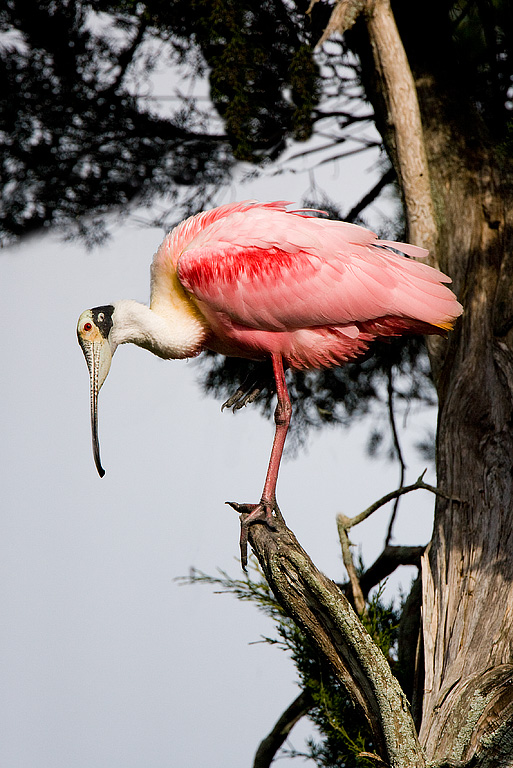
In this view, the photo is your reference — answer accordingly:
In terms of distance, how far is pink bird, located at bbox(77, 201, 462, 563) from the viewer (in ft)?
10.00

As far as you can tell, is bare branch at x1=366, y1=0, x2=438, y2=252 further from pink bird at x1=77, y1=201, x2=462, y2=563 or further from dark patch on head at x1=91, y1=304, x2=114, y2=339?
dark patch on head at x1=91, y1=304, x2=114, y2=339

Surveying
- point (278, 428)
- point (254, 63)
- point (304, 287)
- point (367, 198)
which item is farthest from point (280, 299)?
point (367, 198)

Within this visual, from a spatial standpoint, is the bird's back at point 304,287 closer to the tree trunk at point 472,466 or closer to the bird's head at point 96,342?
the bird's head at point 96,342

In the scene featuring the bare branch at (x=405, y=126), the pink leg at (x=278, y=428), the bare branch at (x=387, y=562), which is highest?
the bare branch at (x=405, y=126)

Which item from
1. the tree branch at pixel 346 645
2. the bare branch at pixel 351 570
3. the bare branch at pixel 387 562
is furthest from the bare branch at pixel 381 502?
the tree branch at pixel 346 645

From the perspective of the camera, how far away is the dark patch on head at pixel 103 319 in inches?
126

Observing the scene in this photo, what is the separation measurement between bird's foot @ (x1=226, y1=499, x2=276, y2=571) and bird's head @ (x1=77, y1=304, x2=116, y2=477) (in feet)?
2.38

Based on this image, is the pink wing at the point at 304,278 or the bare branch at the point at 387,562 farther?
the bare branch at the point at 387,562

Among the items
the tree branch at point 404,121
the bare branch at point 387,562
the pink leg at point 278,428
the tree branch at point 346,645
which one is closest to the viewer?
the tree branch at point 346,645

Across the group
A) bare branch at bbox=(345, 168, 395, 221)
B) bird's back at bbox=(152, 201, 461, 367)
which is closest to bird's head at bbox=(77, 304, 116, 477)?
bird's back at bbox=(152, 201, 461, 367)

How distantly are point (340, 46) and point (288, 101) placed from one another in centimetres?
40

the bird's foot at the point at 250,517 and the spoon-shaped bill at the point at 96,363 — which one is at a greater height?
the spoon-shaped bill at the point at 96,363

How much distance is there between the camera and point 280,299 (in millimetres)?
3062

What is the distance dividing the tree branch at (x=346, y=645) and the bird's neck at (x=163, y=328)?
90 centimetres
